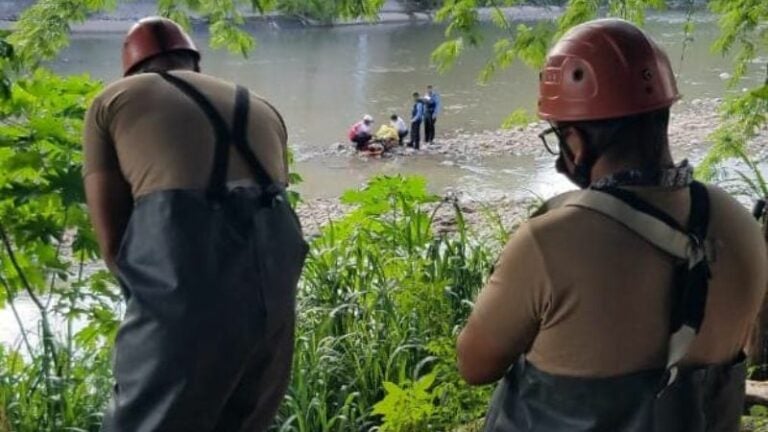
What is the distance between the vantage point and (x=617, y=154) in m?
1.85

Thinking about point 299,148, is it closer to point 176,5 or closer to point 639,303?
point 176,5

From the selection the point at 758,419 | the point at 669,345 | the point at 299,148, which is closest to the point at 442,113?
the point at 299,148

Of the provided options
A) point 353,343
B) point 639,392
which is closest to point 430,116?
point 353,343

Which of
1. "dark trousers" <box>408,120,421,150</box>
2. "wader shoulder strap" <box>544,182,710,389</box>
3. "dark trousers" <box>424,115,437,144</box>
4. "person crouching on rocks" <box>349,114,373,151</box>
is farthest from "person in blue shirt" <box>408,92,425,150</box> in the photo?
"wader shoulder strap" <box>544,182,710,389</box>

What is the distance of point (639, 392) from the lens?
1834 millimetres

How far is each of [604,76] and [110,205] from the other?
1.33 meters

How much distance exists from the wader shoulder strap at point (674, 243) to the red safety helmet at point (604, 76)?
16 centimetres

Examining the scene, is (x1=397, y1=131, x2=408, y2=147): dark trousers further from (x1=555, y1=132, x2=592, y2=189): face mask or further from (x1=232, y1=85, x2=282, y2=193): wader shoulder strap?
(x1=555, y1=132, x2=592, y2=189): face mask

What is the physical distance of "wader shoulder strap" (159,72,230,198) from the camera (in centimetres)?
247

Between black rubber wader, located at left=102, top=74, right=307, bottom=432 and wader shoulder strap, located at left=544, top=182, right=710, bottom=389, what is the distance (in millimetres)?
921

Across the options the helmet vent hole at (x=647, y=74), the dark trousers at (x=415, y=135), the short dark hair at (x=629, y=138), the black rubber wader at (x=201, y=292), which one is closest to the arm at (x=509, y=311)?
the short dark hair at (x=629, y=138)

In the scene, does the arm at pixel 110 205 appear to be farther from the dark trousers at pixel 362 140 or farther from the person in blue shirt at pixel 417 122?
the person in blue shirt at pixel 417 122

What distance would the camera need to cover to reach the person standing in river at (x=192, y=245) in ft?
7.90

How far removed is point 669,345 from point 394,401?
1.78 meters
